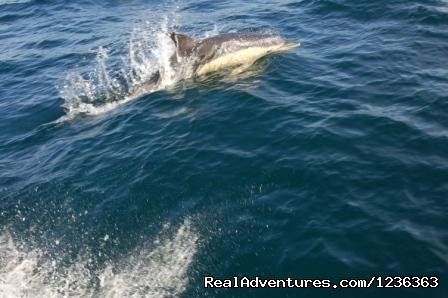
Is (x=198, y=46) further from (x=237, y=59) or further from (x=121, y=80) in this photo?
(x=121, y=80)

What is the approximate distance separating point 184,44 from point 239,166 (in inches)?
266

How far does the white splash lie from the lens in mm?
9727

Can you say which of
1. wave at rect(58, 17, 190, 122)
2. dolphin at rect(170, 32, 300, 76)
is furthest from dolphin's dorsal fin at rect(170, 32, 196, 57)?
wave at rect(58, 17, 190, 122)

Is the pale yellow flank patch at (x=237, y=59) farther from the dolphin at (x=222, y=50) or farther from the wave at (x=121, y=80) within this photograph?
the wave at (x=121, y=80)

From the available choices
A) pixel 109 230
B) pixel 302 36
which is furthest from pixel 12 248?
pixel 302 36

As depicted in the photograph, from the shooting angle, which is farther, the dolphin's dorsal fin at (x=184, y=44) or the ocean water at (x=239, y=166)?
the dolphin's dorsal fin at (x=184, y=44)

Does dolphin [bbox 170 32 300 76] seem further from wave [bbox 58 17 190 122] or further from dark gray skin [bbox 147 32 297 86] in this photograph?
wave [bbox 58 17 190 122]

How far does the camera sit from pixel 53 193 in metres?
13.1

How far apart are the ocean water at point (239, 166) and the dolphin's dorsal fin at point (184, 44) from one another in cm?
82

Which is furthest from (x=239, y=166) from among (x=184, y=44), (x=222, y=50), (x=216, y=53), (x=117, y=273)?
(x=184, y=44)

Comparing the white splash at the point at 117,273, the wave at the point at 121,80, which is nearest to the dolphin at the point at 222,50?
the wave at the point at 121,80

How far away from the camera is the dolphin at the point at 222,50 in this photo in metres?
17.5

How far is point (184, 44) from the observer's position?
17.4m

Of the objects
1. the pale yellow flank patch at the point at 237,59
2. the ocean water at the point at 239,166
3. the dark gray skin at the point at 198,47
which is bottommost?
the ocean water at the point at 239,166
